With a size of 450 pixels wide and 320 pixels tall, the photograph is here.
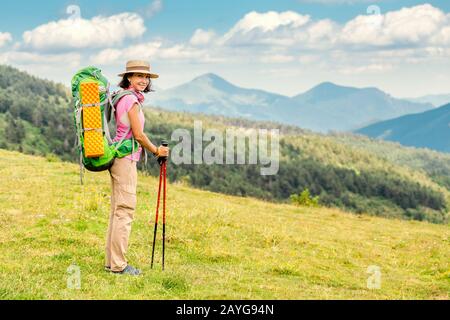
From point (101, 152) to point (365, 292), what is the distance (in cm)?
650

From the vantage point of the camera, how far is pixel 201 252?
14906 millimetres

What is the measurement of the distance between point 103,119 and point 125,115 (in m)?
0.44

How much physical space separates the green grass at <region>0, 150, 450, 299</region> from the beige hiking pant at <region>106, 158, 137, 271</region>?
48cm

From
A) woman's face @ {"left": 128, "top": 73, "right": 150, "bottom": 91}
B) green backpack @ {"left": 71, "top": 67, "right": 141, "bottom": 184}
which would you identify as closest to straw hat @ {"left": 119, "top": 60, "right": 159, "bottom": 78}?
woman's face @ {"left": 128, "top": 73, "right": 150, "bottom": 91}

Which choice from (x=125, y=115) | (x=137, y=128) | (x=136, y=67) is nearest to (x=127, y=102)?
(x=125, y=115)

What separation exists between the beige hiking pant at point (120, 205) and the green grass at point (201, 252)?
482mm

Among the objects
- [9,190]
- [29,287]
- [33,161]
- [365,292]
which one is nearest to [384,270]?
[365,292]

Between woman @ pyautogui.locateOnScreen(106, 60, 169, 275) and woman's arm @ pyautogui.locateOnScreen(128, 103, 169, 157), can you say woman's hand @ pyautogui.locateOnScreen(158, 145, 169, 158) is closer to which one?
woman @ pyautogui.locateOnScreen(106, 60, 169, 275)

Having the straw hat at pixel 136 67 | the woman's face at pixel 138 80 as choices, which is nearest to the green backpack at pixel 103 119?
the woman's face at pixel 138 80

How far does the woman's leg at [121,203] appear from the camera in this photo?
10742 millimetres

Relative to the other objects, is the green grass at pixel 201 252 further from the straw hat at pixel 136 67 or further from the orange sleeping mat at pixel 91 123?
the straw hat at pixel 136 67

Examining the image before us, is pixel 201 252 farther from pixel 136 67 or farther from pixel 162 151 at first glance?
pixel 136 67

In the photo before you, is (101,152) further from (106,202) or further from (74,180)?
(74,180)

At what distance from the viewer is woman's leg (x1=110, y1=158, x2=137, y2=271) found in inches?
423
